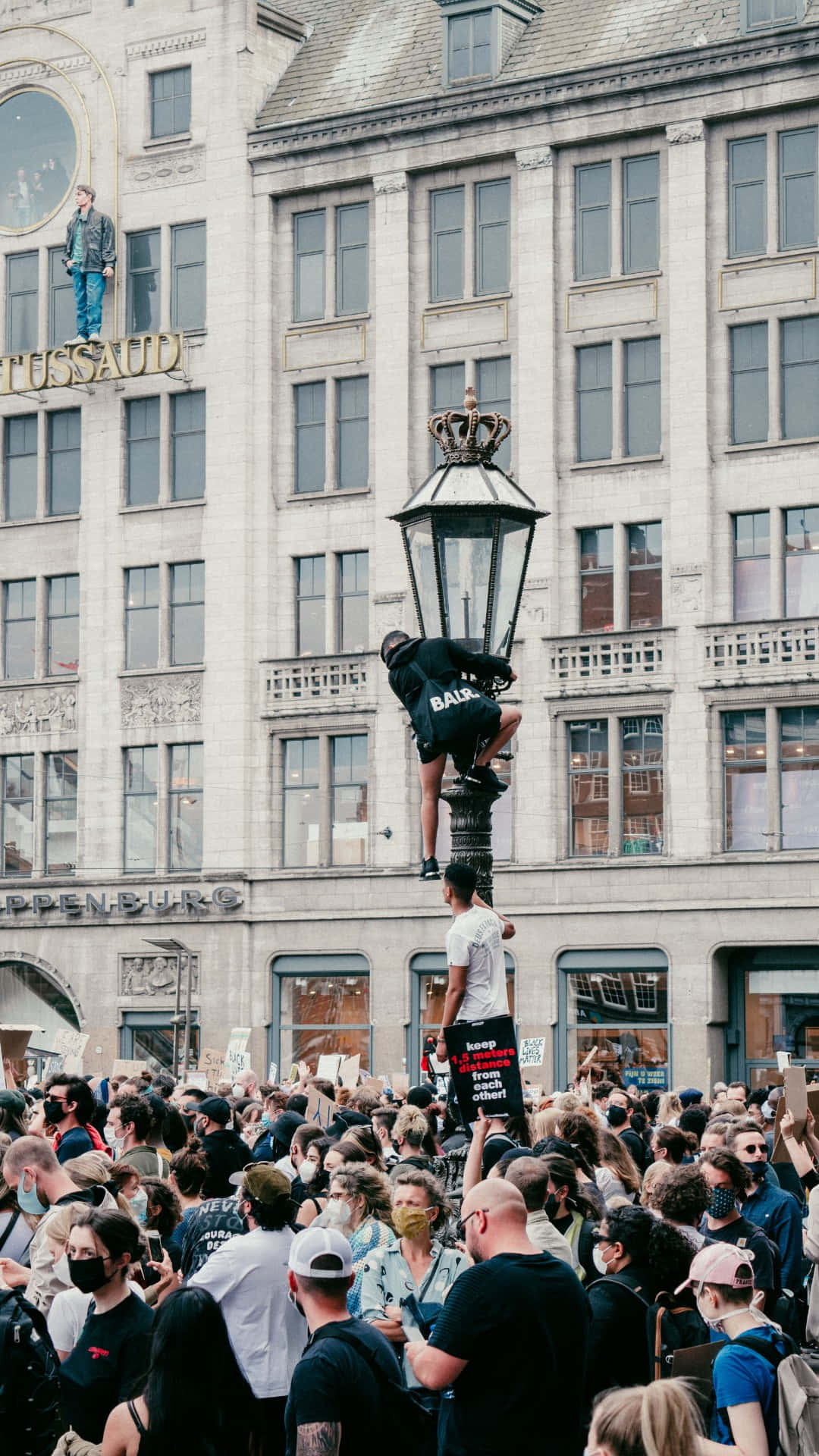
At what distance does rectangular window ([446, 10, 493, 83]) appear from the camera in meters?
45.2

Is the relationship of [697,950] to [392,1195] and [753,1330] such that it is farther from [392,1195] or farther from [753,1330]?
[753,1330]

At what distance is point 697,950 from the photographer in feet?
132

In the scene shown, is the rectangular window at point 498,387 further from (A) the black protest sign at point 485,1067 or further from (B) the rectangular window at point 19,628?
(A) the black protest sign at point 485,1067

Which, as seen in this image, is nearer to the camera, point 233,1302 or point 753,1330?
point 753,1330

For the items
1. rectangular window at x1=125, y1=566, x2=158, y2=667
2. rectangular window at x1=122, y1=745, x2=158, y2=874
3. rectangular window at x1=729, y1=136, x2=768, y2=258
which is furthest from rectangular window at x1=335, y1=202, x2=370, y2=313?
rectangular window at x1=122, y1=745, x2=158, y2=874

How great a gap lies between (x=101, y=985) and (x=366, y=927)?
650cm

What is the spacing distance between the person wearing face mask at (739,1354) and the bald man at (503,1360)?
0.56m

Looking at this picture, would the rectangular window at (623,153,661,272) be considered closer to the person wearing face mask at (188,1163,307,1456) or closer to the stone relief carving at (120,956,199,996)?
the stone relief carving at (120,956,199,996)

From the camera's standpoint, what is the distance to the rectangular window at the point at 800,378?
40.8m

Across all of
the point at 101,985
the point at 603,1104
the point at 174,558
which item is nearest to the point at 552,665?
the point at 174,558

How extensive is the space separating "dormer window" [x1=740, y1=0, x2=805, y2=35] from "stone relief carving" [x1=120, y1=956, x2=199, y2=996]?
71.7 feet

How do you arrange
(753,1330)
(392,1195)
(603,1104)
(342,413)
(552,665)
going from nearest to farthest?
(753,1330) < (392,1195) < (603,1104) < (552,665) < (342,413)

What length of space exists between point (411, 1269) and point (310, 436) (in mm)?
37434

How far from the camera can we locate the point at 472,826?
11875 mm
